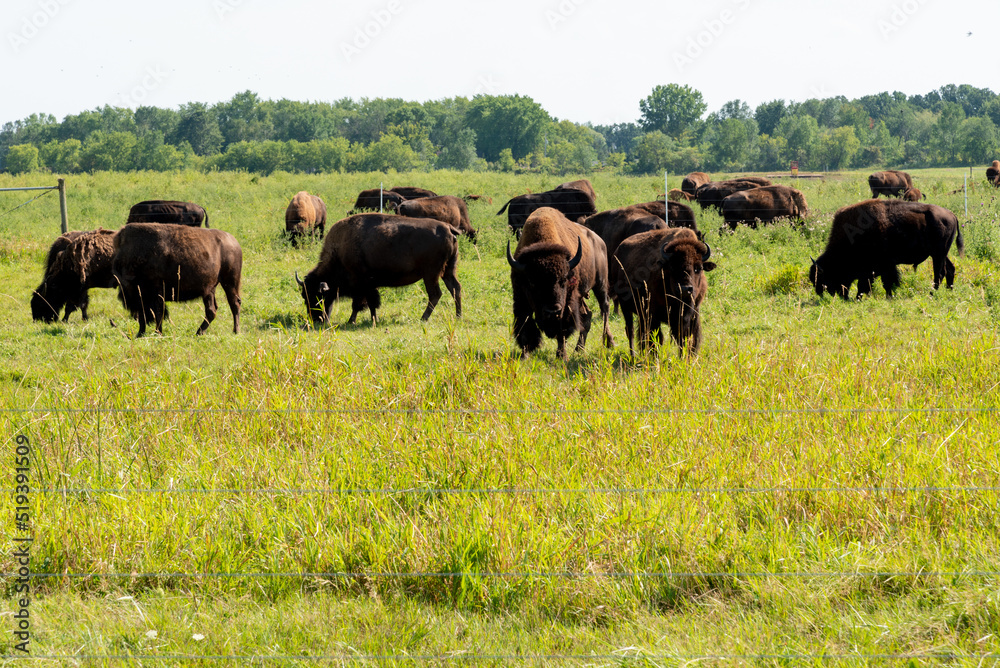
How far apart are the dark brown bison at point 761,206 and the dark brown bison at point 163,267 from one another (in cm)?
1435

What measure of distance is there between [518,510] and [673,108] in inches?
4609

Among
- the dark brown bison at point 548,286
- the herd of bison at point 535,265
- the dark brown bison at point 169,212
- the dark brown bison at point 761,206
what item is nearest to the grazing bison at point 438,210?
the dark brown bison at point 169,212

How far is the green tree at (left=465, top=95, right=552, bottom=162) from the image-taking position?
102875 millimetres

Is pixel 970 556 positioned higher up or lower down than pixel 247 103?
lower down

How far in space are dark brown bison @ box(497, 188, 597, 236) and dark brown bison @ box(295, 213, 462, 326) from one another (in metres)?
8.99

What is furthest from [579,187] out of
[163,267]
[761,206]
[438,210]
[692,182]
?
[163,267]

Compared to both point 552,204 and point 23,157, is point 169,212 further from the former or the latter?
point 23,157

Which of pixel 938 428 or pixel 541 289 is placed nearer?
pixel 938 428

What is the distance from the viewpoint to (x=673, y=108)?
113 metres

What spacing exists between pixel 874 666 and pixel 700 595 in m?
0.72

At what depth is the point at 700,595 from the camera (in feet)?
10.8

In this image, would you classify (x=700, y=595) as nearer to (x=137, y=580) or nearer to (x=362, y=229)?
(x=137, y=580)

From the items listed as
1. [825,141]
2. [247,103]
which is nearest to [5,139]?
[247,103]

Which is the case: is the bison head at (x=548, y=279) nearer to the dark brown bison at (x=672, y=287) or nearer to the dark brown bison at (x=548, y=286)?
the dark brown bison at (x=548, y=286)
